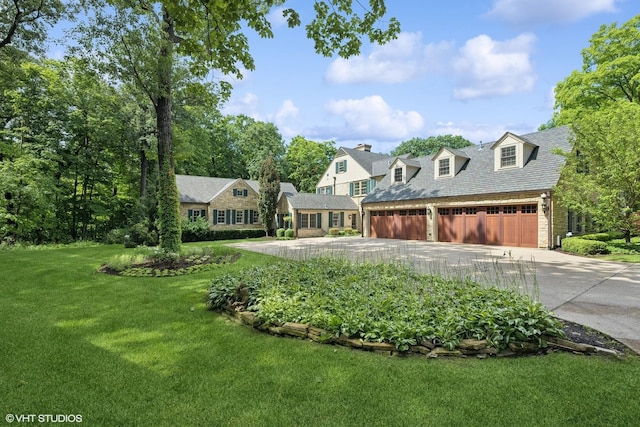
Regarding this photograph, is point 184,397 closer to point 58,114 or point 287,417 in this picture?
point 287,417

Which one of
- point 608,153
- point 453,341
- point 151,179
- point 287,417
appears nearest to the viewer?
point 287,417

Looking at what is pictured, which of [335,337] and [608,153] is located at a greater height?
[608,153]

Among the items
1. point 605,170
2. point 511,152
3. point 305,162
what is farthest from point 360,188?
point 605,170

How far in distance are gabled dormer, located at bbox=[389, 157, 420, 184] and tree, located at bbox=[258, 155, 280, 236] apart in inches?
399

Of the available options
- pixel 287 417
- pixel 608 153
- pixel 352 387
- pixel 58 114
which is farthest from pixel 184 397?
pixel 58 114

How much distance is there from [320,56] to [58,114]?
24307 millimetres

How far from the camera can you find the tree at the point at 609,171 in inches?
492

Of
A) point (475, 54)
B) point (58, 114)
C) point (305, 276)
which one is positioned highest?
point (58, 114)

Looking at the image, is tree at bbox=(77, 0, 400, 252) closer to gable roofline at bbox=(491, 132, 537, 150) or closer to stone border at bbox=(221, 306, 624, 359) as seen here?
stone border at bbox=(221, 306, 624, 359)

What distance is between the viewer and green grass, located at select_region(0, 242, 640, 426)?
110 inches

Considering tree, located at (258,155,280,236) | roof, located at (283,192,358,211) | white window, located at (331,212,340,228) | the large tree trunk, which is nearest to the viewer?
the large tree trunk

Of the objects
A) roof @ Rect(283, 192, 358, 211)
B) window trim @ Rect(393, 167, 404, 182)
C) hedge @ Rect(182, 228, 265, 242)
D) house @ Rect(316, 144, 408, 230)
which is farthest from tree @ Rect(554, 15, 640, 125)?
hedge @ Rect(182, 228, 265, 242)

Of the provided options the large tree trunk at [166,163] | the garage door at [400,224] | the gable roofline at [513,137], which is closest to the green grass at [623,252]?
the gable roofline at [513,137]

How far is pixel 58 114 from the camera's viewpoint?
2173cm
